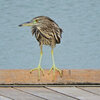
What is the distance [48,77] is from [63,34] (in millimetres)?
7832

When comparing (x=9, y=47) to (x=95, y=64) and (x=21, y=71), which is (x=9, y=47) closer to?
(x=95, y=64)

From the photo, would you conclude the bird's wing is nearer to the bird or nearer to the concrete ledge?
the bird

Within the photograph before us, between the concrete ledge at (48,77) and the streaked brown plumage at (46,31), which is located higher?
the streaked brown plumage at (46,31)

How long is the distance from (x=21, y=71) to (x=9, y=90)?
0.70ft

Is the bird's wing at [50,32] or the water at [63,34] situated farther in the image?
the water at [63,34]

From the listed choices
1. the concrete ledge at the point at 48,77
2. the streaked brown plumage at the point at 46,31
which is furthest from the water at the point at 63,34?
the concrete ledge at the point at 48,77

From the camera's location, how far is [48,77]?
455cm

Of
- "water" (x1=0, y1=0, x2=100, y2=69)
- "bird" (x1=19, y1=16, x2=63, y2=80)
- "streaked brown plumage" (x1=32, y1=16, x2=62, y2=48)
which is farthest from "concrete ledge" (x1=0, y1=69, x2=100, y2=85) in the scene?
"water" (x1=0, y1=0, x2=100, y2=69)

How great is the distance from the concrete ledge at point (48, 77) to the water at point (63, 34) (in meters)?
5.22

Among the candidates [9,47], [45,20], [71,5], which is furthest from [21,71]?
[71,5]

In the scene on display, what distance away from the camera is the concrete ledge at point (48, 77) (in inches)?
178

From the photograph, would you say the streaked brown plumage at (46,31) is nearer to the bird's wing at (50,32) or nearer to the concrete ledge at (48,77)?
the bird's wing at (50,32)

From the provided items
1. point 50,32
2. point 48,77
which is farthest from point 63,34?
point 48,77

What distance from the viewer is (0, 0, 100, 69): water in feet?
34.1
